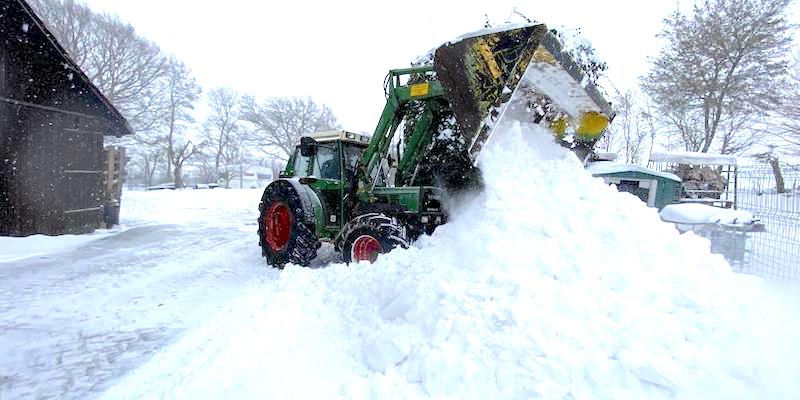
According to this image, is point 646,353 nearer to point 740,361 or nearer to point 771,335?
point 740,361

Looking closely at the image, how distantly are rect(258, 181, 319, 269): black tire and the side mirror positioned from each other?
0.61m

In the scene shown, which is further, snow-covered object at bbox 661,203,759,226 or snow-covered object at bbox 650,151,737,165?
snow-covered object at bbox 650,151,737,165

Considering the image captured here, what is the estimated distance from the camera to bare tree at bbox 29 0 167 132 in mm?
23670

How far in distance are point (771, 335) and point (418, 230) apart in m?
3.48

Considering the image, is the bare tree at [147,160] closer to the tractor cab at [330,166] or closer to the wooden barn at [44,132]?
the wooden barn at [44,132]

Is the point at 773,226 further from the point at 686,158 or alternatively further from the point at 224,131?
the point at 224,131

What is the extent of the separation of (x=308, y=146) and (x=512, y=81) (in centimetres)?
378

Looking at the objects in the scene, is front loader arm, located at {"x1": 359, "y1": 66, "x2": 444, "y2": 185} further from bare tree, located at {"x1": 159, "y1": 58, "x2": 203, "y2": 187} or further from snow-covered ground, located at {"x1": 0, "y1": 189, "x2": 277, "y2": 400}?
bare tree, located at {"x1": 159, "y1": 58, "x2": 203, "y2": 187}

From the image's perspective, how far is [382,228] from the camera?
4902mm

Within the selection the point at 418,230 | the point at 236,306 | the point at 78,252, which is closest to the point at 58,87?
the point at 78,252

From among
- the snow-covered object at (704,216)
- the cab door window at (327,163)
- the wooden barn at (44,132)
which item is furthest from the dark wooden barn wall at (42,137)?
the snow-covered object at (704,216)

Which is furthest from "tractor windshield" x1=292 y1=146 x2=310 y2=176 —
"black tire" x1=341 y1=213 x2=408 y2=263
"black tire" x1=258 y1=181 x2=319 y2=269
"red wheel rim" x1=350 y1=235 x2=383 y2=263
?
"red wheel rim" x1=350 y1=235 x2=383 y2=263

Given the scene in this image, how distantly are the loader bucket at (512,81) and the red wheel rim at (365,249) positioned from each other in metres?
1.73

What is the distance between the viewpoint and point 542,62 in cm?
390
